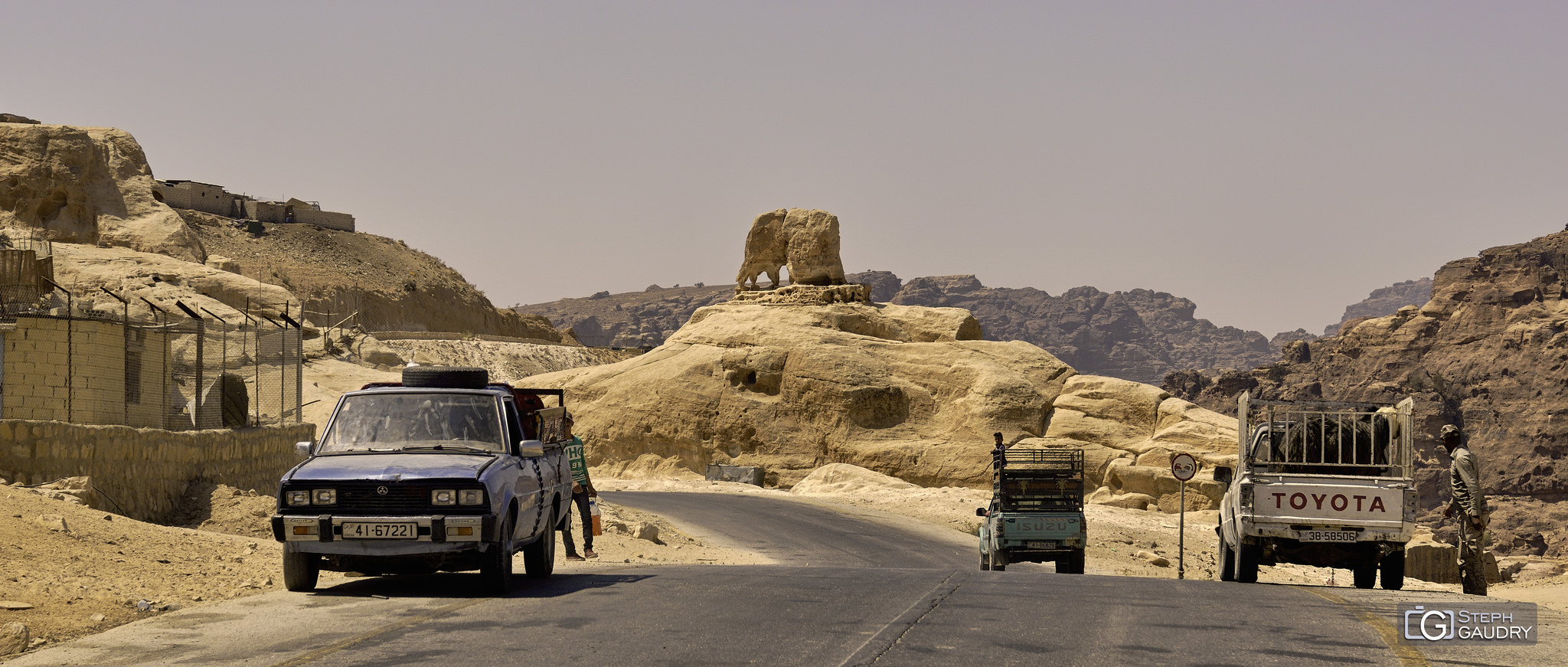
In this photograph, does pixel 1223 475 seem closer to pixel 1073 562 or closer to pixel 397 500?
pixel 1073 562

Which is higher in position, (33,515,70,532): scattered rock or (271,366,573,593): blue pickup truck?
(271,366,573,593): blue pickup truck

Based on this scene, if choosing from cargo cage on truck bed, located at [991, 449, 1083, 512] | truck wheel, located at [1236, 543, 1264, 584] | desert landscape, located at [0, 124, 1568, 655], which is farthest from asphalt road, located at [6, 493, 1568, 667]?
cargo cage on truck bed, located at [991, 449, 1083, 512]

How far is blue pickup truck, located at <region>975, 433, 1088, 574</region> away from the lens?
2131 centimetres

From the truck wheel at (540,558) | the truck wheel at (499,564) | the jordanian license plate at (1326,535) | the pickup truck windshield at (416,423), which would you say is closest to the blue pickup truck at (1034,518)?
the jordanian license plate at (1326,535)

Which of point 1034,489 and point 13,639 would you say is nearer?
point 13,639

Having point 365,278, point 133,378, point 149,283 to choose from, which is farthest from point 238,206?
point 133,378

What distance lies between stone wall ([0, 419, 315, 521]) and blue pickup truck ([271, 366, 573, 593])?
27.3ft

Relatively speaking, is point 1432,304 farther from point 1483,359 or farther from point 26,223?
point 26,223

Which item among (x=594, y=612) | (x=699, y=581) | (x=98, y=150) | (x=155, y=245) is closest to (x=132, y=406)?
(x=699, y=581)

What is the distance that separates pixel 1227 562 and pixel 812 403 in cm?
2742

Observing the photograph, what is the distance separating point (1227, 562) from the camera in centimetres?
1673

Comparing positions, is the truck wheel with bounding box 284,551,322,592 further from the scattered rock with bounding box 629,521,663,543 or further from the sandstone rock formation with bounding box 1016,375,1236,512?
the sandstone rock formation with bounding box 1016,375,1236,512

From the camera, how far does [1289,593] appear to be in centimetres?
1341

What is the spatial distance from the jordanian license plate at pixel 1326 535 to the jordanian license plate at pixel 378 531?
9.61m
